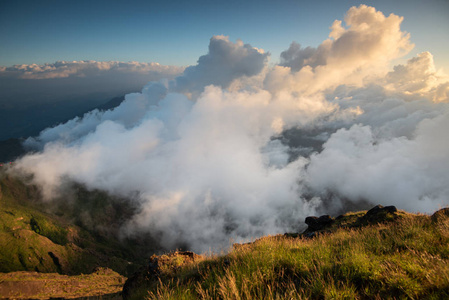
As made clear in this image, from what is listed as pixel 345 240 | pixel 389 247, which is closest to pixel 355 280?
pixel 389 247

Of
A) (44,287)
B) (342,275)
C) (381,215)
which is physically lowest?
(44,287)

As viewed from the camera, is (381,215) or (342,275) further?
(381,215)

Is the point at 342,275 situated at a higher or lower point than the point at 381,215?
higher

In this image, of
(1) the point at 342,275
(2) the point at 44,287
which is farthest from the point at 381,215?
(2) the point at 44,287

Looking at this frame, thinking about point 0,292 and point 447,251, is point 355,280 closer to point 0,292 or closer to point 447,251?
point 447,251

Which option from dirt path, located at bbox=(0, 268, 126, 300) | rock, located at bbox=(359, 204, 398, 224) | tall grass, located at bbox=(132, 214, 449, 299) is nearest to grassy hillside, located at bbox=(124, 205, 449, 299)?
tall grass, located at bbox=(132, 214, 449, 299)

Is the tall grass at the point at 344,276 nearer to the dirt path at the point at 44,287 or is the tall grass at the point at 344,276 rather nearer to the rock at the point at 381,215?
the rock at the point at 381,215

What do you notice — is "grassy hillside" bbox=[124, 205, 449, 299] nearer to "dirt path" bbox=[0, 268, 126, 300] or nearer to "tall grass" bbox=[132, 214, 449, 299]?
"tall grass" bbox=[132, 214, 449, 299]

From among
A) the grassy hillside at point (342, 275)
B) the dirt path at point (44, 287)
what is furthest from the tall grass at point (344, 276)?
the dirt path at point (44, 287)

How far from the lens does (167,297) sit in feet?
14.6

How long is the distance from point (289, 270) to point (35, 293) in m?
228

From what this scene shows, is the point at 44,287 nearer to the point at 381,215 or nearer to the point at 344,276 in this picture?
the point at 381,215

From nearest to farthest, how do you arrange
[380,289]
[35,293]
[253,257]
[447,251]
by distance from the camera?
[380,289] < [447,251] < [253,257] < [35,293]

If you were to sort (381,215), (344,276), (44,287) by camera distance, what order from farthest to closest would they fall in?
(44,287) < (381,215) < (344,276)
